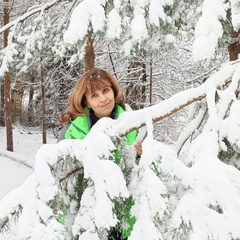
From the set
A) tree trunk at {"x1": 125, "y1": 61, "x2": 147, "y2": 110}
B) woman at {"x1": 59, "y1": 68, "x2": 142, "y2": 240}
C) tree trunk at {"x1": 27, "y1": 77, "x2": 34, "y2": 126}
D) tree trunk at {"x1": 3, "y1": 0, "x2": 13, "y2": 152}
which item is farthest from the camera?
tree trunk at {"x1": 27, "y1": 77, "x2": 34, "y2": 126}

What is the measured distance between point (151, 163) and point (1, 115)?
24095 mm

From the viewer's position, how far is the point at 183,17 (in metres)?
5.46

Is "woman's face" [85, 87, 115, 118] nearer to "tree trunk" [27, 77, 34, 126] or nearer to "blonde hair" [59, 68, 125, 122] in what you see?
"blonde hair" [59, 68, 125, 122]

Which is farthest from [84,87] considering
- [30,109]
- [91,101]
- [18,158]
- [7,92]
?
[30,109]

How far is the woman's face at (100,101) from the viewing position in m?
2.32

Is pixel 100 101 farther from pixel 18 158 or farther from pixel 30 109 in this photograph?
pixel 30 109

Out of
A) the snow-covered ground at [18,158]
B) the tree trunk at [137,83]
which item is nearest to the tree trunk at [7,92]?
the snow-covered ground at [18,158]

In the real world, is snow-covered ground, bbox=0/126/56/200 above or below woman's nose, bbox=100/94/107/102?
below

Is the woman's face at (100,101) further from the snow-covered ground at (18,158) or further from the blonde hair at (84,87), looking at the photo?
the snow-covered ground at (18,158)

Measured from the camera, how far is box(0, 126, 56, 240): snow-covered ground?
492 inches

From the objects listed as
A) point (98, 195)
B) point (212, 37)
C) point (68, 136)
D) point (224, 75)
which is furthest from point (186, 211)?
point (212, 37)

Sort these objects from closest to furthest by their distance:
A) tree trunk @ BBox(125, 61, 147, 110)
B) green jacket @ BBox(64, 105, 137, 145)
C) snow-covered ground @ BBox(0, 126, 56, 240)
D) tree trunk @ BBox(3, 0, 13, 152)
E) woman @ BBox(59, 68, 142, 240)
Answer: green jacket @ BBox(64, 105, 137, 145)
woman @ BBox(59, 68, 142, 240)
snow-covered ground @ BBox(0, 126, 56, 240)
tree trunk @ BBox(125, 61, 147, 110)
tree trunk @ BBox(3, 0, 13, 152)

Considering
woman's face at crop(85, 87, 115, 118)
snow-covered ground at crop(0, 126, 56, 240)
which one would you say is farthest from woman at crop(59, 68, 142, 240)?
snow-covered ground at crop(0, 126, 56, 240)

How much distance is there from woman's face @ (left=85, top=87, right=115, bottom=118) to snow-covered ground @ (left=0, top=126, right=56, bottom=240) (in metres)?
8.78
